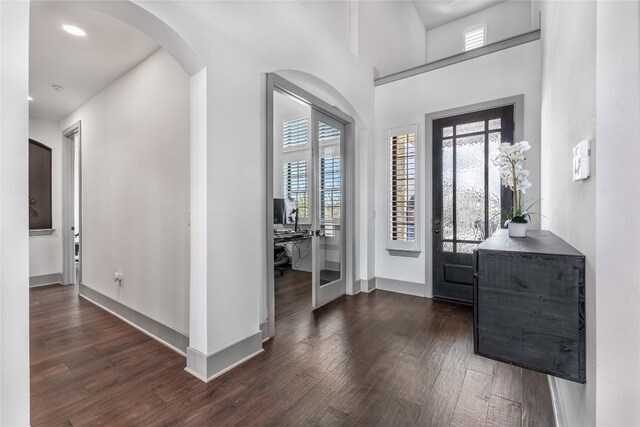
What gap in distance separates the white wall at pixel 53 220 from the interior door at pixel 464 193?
592 cm

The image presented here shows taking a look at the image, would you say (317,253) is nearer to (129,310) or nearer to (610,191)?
(129,310)

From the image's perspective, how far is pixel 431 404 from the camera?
1.79 metres

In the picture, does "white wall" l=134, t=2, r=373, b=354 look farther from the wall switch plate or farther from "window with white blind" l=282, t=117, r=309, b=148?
"window with white blind" l=282, t=117, r=309, b=148

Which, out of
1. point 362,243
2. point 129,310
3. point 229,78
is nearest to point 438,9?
point 362,243

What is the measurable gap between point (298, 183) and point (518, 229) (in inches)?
172

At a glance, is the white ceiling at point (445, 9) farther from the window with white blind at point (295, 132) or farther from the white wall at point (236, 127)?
the white wall at point (236, 127)

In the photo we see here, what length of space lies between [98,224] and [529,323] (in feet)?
14.5

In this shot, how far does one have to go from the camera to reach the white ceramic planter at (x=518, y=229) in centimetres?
171

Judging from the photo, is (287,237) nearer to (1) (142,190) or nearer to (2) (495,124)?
(1) (142,190)

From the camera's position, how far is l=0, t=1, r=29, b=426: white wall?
1.13 meters

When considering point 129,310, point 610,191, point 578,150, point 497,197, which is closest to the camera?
point 610,191

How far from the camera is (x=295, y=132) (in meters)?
5.81

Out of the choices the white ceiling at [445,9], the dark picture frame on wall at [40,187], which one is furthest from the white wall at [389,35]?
the dark picture frame on wall at [40,187]

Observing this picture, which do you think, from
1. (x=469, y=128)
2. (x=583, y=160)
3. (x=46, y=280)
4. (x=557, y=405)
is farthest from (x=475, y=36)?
(x=46, y=280)
